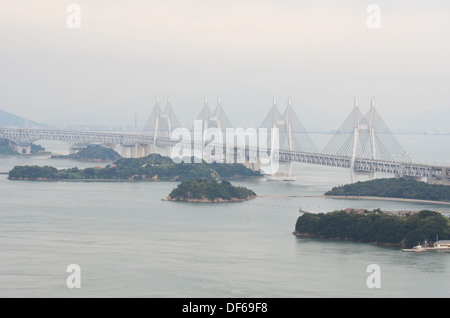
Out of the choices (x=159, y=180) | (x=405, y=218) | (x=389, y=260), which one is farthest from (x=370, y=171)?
(x=389, y=260)

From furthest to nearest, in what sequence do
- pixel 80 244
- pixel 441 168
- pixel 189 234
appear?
1. pixel 441 168
2. pixel 189 234
3. pixel 80 244

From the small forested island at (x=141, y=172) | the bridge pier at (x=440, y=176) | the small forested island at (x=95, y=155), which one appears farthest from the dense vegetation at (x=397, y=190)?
the small forested island at (x=95, y=155)

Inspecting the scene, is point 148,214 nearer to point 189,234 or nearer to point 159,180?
point 189,234

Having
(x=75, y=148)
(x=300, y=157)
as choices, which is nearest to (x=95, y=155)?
(x=75, y=148)

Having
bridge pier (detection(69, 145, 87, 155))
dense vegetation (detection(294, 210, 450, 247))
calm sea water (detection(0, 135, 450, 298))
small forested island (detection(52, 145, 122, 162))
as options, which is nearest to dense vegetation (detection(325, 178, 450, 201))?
calm sea water (detection(0, 135, 450, 298))

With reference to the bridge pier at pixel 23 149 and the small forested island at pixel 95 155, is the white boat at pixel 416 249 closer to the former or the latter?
the small forested island at pixel 95 155

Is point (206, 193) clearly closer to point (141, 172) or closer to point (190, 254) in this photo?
point (141, 172)
